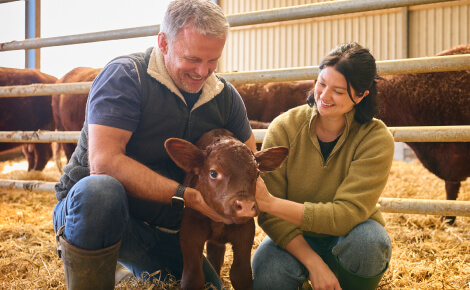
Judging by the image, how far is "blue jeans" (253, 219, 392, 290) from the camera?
1943 millimetres

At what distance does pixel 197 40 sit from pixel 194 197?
72cm

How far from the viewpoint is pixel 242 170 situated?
5.85ft

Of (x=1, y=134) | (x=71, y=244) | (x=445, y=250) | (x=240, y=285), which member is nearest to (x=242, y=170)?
(x=240, y=285)

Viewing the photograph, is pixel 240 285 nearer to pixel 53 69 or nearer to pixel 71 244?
pixel 71 244

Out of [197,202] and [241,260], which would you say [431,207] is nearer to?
[241,260]

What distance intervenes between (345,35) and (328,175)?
12.4 metres

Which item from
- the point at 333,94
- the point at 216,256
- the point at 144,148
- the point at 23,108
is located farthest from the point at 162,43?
the point at 23,108

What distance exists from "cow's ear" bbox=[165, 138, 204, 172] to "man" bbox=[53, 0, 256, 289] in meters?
0.12

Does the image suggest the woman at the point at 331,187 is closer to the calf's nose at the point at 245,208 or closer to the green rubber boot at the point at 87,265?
the calf's nose at the point at 245,208

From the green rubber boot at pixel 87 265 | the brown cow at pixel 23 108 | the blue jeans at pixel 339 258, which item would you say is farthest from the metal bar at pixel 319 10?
the brown cow at pixel 23 108

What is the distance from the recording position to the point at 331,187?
213 cm

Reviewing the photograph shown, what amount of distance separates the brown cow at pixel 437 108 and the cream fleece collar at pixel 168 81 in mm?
2756

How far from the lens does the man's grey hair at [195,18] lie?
74.4 inches

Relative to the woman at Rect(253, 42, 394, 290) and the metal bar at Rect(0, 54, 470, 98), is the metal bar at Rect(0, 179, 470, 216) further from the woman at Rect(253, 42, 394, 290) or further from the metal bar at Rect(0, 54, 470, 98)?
the metal bar at Rect(0, 54, 470, 98)
